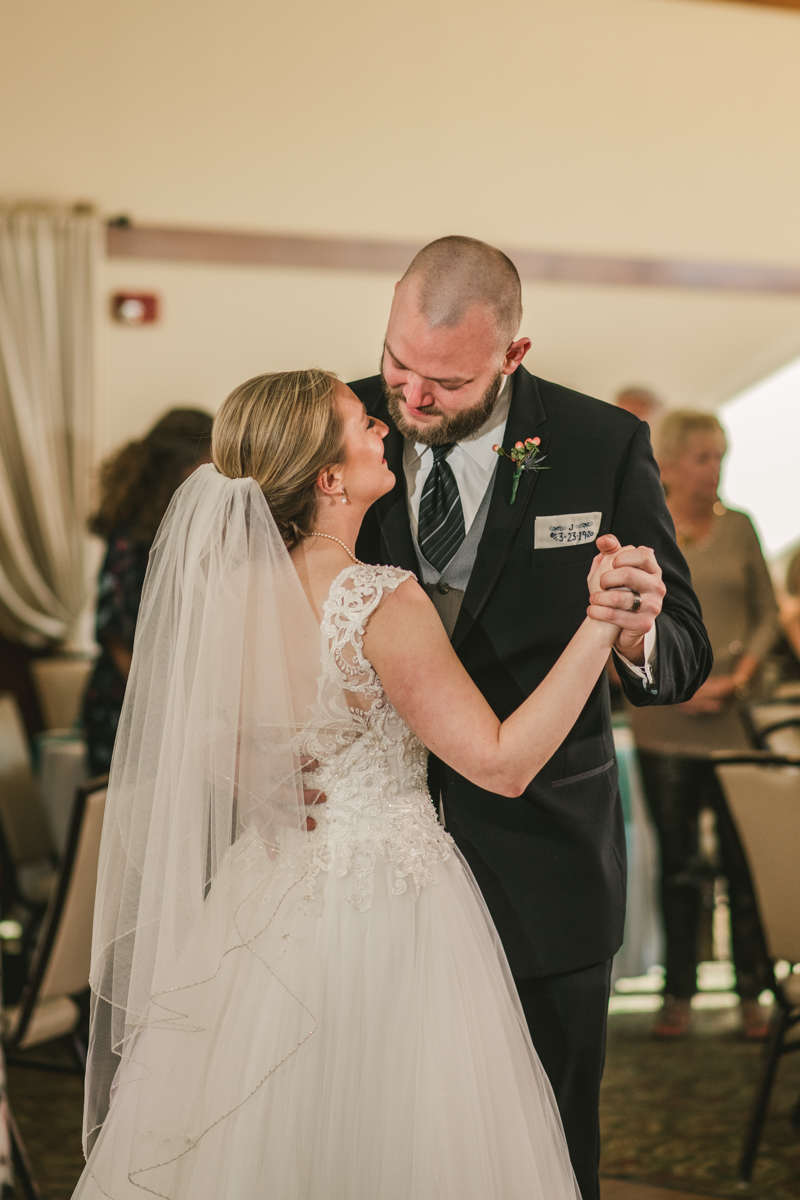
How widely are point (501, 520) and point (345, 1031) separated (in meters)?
0.80

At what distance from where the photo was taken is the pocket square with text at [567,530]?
5.82ft

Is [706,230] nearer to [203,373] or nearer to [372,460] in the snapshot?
[203,373]

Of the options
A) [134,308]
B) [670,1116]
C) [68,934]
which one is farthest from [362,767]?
[134,308]

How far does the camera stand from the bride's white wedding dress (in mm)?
1484

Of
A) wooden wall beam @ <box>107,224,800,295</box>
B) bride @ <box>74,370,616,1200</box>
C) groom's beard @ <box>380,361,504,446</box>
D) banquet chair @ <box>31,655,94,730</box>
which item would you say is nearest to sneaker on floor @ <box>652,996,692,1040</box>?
bride @ <box>74,370,616,1200</box>

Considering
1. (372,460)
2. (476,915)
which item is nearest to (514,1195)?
(476,915)

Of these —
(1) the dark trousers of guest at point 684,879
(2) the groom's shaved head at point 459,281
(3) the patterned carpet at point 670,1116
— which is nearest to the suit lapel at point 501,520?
(2) the groom's shaved head at point 459,281

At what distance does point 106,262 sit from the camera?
18.7ft

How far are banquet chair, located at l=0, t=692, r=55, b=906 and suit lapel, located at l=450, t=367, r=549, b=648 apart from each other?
2.27 metres

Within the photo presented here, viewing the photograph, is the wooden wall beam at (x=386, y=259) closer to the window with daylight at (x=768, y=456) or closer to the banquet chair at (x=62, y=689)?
the window with daylight at (x=768, y=456)

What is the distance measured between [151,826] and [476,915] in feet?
1.65

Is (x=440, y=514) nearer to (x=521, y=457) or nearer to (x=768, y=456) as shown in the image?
(x=521, y=457)

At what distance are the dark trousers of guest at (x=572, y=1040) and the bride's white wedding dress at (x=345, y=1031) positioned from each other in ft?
0.38

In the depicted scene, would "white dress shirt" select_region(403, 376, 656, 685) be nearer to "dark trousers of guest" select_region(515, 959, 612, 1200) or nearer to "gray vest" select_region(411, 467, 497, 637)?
"gray vest" select_region(411, 467, 497, 637)
